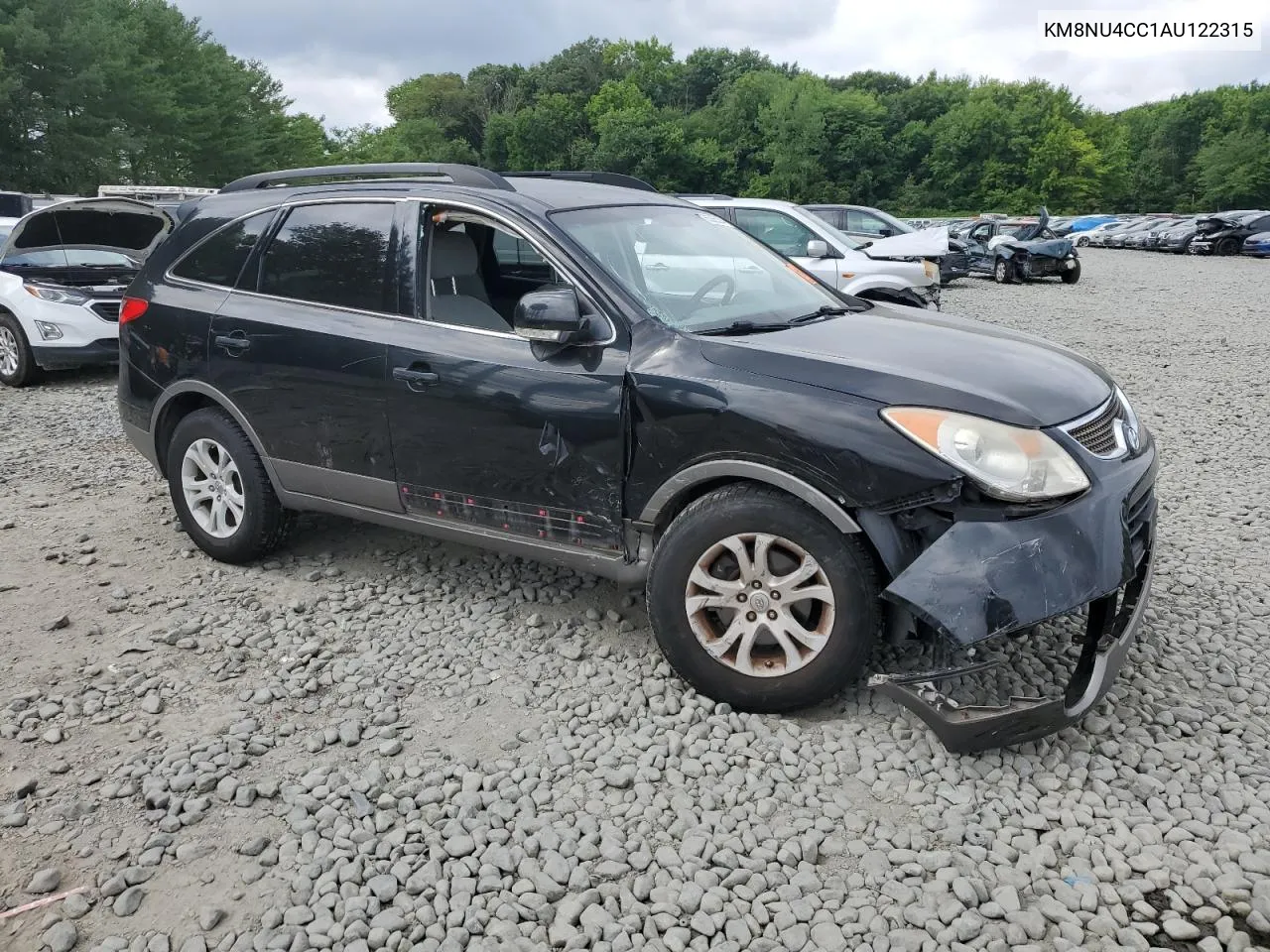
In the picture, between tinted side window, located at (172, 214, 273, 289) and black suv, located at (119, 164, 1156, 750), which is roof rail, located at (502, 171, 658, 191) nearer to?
black suv, located at (119, 164, 1156, 750)

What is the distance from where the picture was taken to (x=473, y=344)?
12.8ft

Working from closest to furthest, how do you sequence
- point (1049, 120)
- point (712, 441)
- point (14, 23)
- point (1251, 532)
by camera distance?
point (712, 441) < point (1251, 532) < point (14, 23) < point (1049, 120)

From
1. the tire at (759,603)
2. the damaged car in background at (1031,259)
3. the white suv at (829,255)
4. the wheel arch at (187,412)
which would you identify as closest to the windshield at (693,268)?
the tire at (759,603)

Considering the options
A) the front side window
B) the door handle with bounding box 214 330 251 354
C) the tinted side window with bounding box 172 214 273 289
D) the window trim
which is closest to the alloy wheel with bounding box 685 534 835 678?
the window trim

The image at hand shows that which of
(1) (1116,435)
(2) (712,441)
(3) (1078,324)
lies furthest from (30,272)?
(3) (1078,324)

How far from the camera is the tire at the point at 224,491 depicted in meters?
4.69

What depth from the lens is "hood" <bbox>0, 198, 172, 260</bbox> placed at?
9.81 m

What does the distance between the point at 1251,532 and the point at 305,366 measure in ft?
15.7

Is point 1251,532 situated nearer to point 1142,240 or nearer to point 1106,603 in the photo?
point 1106,603

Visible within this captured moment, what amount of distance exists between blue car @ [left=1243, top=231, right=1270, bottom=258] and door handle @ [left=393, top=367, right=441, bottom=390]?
110 feet

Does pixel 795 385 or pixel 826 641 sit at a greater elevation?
pixel 795 385

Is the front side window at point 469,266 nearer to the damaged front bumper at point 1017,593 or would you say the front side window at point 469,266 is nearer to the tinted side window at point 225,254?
the tinted side window at point 225,254

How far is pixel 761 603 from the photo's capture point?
3.32 meters

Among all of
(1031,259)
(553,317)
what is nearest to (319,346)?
(553,317)
